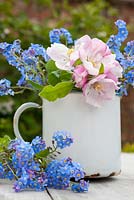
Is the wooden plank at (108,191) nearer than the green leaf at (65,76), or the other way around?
the wooden plank at (108,191)

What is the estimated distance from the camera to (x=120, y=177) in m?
1.22

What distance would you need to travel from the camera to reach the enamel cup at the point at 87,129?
112 centimetres

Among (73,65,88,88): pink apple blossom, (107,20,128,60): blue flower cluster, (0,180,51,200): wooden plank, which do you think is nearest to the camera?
(0,180,51,200): wooden plank

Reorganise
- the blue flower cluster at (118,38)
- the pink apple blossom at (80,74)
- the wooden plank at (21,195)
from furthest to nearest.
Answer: the blue flower cluster at (118,38)
the pink apple blossom at (80,74)
the wooden plank at (21,195)

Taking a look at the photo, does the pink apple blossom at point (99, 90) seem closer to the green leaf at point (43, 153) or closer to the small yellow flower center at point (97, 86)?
the small yellow flower center at point (97, 86)

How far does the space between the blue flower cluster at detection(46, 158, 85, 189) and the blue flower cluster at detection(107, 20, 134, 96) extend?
223 millimetres

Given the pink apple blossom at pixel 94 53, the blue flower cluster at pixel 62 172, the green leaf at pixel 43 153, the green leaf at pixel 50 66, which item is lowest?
the blue flower cluster at pixel 62 172

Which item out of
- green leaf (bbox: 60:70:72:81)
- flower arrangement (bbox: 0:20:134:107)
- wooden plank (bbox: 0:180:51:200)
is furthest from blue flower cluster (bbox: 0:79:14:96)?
wooden plank (bbox: 0:180:51:200)

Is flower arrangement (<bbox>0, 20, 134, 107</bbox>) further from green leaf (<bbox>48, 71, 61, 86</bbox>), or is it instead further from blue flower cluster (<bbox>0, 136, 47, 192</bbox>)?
blue flower cluster (<bbox>0, 136, 47, 192</bbox>)

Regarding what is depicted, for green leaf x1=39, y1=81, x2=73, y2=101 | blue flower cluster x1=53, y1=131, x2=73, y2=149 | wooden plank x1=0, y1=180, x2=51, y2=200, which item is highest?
green leaf x1=39, y1=81, x2=73, y2=101

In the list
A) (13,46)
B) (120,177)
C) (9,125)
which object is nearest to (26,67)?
(13,46)

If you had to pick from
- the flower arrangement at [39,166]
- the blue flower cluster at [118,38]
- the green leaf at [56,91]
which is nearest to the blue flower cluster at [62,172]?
the flower arrangement at [39,166]

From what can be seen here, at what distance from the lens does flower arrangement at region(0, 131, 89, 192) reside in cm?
101

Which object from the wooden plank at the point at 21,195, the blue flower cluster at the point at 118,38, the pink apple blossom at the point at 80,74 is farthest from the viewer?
the blue flower cluster at the point at 118,38
